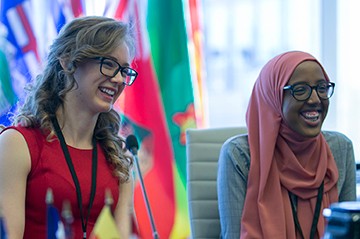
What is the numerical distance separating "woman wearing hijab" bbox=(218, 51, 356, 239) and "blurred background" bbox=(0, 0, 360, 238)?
72 centimetres

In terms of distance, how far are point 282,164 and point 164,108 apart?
0.82 meters

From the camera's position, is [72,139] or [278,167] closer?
[72,139]

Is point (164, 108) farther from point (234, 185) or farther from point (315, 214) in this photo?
point (315, 214)

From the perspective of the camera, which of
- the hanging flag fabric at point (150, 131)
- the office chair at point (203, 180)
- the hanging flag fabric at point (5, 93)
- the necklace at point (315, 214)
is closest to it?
the necklace at point (315, 214)

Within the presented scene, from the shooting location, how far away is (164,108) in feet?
8.41

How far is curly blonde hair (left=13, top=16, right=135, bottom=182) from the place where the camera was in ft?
5.40

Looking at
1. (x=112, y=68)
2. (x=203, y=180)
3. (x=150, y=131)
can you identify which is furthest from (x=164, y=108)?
(x=112, y=68)

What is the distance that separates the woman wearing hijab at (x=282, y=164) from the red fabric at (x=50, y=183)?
1.46 feet

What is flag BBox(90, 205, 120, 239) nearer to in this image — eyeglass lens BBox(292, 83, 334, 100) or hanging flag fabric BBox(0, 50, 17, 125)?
eyeglass lens BBox(292, 83, 334, 100)

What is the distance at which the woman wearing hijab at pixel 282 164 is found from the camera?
5.92ft

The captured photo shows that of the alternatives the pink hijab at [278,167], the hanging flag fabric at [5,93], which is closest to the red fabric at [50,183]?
the pink hijab at [278,167]

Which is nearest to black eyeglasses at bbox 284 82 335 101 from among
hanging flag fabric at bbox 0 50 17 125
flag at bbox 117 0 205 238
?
flag at bbox 117 0 205 238

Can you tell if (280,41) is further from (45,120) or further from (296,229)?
(45,120)

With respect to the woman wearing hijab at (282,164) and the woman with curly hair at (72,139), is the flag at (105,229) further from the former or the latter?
the woman wearing hijab at (282,164)
